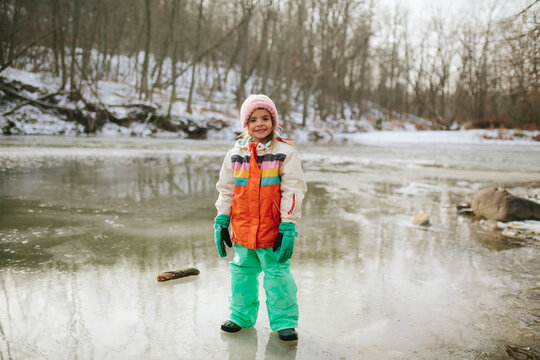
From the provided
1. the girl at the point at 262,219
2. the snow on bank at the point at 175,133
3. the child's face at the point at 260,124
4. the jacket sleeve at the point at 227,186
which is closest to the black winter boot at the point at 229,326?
the girl at the point at 262,219

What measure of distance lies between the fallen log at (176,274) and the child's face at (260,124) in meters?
1.21

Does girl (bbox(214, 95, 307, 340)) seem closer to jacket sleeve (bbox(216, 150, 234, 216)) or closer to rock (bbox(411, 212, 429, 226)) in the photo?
jacket sleeve (bbox(216, 150, 234, 216))

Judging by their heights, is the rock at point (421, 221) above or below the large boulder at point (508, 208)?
below

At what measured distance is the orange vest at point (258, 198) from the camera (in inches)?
94.5

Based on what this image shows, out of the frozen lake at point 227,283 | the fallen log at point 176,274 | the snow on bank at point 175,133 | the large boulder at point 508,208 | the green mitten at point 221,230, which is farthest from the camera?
the snow on bank at point 175,133

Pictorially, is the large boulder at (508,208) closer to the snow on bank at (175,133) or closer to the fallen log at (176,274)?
the fallen log at (176,274)

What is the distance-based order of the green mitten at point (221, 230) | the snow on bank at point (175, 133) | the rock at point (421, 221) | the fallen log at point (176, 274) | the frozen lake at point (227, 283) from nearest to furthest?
the frozen lake at point (227, 283) → the green mitten at point (221, 230) → the fallen log at point (176, 274) → the rock at point (421, 221) → the snow on bank at point (175, 133)

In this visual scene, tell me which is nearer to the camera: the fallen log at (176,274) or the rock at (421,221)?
the fallen log at (176,274)

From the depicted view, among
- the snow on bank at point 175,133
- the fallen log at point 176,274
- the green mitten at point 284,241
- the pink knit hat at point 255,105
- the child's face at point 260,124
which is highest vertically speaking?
the snow on bank at point 175,133

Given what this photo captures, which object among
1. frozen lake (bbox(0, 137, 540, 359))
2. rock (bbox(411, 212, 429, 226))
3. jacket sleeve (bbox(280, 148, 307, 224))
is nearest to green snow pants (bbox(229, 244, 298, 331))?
frozen lake (bbox(0, 137, 540, 359))

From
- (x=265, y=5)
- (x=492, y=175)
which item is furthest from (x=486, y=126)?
(x=492, y=175)

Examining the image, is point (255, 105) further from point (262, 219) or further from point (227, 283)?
point (227, 283)

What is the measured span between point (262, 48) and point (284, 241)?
31598 millimetres

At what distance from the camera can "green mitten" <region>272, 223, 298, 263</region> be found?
7.57 ft
